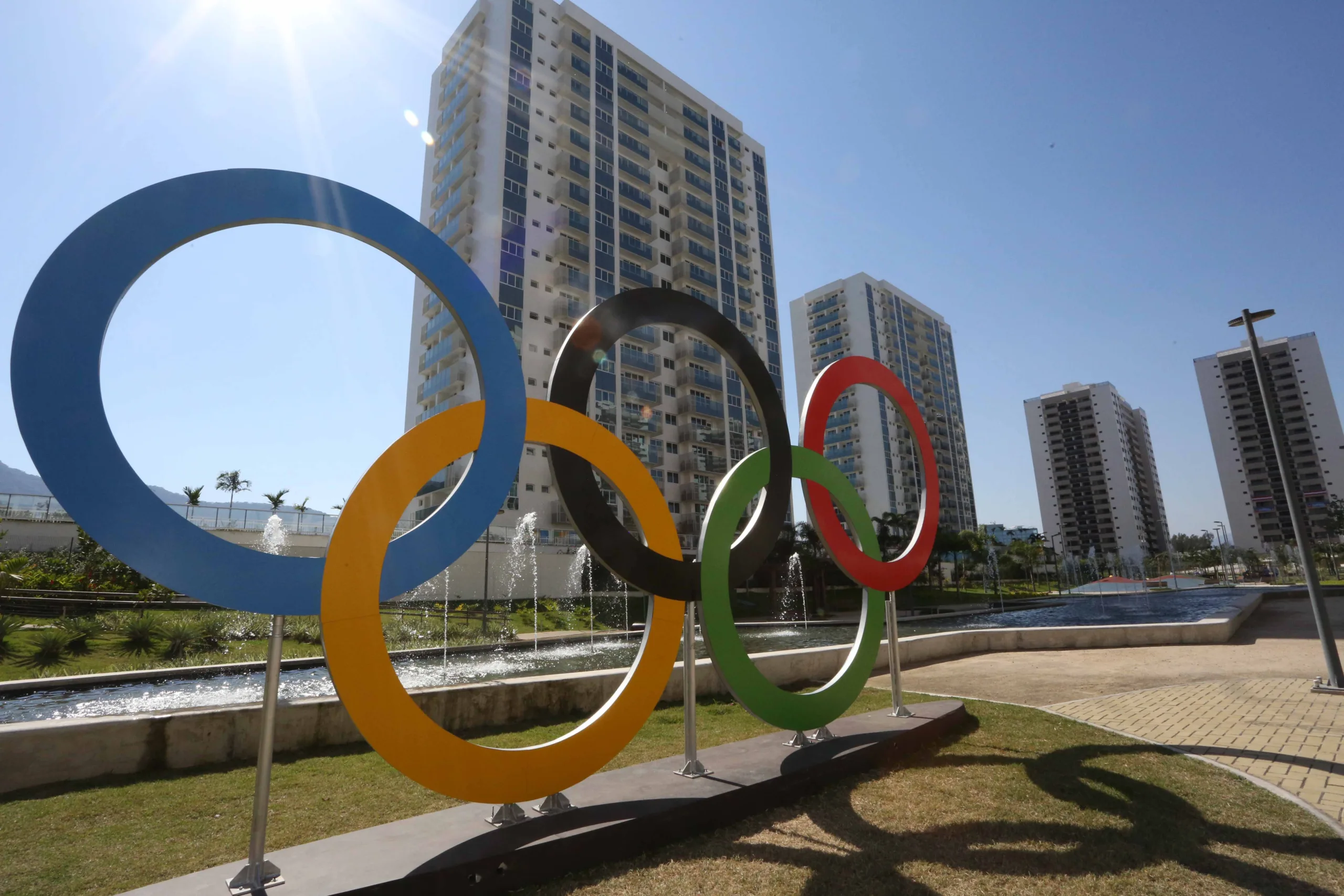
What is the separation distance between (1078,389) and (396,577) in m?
154

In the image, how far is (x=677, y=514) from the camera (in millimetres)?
48906

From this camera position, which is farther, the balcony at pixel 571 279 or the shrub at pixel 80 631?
the balcony at pixel 571 279

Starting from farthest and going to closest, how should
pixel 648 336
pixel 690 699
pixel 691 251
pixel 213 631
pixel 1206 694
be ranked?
1. pixel 691 251
2. pixel 648 336
3. pixel 213 631
4. pixel 1206 694
5. pixel 690 699

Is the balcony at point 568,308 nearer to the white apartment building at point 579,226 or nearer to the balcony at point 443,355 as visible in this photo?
the white apartment building at point 579,226

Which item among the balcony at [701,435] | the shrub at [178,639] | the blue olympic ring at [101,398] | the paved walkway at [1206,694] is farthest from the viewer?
the balcony at [701,435]

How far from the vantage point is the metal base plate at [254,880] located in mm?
3643

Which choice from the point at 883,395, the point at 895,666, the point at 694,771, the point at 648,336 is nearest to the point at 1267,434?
the point at 883,395

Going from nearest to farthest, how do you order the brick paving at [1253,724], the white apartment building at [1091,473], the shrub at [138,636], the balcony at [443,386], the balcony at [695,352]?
the brick paving at [1253,724]
the shrub at [138,636]
the balcony at [443,386]
the balcony at [695,352]
the white apartment building at [1091,473]

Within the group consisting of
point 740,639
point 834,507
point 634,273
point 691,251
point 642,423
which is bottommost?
point 740,639

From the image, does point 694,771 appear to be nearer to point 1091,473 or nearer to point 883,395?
point 883,395

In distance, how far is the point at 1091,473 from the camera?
127m

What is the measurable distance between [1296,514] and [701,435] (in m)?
39.3

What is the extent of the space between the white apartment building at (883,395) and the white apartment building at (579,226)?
2836 cm

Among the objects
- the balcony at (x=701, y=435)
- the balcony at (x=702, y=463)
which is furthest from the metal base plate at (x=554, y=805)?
the balcony at (x=701, y=435)
